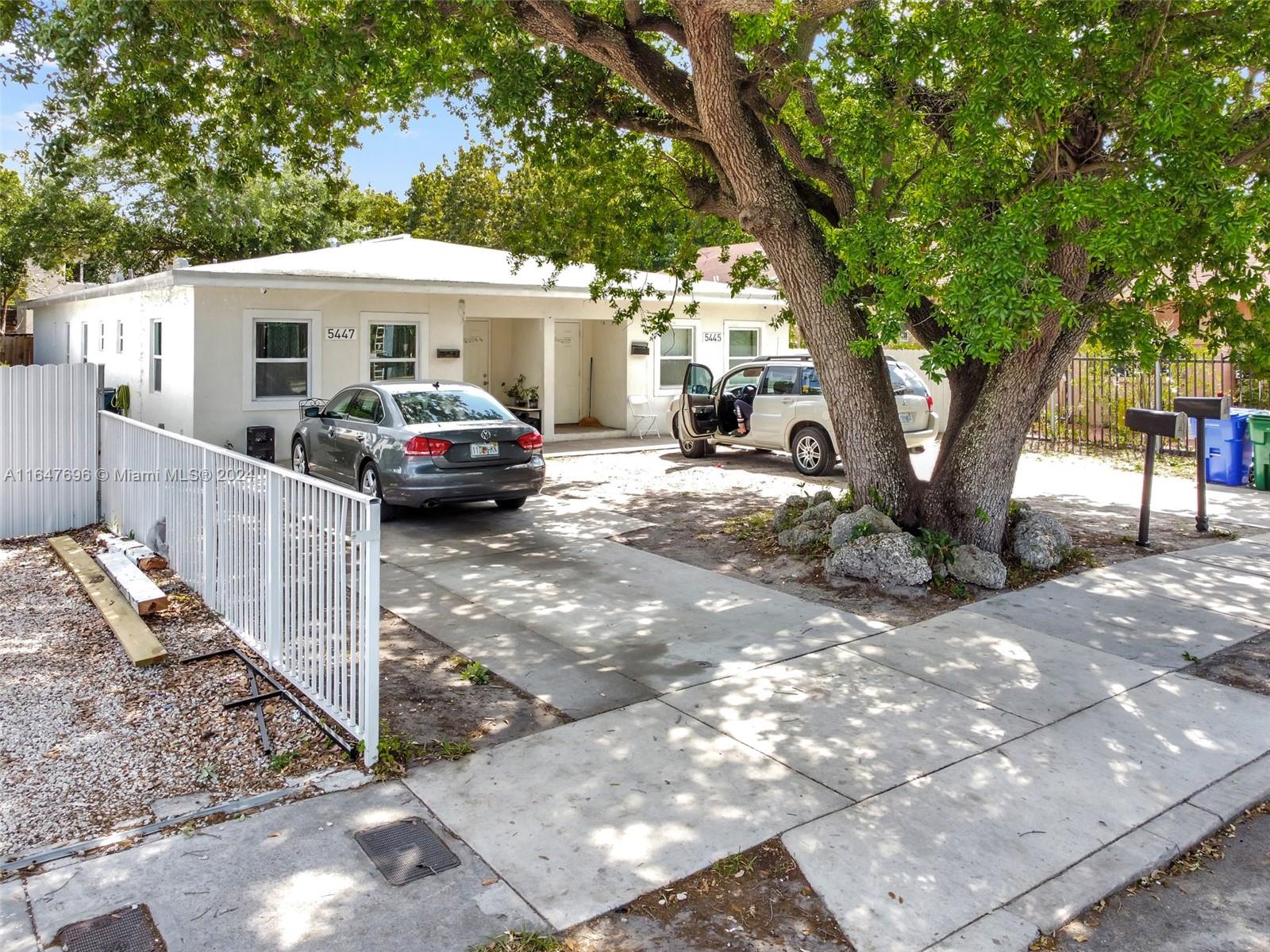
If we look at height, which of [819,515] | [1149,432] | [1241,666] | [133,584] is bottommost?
[1241,666]

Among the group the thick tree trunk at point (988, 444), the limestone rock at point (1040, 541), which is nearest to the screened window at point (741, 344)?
the thick tree trunk at point (988, 444)

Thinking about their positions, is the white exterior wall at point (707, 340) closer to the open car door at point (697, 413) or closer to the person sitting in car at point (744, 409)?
the open car door at point (697, 413)

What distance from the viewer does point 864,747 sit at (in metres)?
5.14

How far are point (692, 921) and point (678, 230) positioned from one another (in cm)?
1034

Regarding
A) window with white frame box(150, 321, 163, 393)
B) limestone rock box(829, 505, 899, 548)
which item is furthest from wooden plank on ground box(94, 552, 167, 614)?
window with white frame box(150, 321, 163, 393)

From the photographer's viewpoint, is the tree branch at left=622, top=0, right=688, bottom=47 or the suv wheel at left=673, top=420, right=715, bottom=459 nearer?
the tree branch at left=622, top=0, right=688, bottom=47

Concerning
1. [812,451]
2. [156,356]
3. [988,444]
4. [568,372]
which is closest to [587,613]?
[988,444]

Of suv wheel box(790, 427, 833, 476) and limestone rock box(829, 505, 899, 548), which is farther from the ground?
suv wheel box(790, 427, 833, 476)

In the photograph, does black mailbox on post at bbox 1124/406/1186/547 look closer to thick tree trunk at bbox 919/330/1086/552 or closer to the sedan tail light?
thick tree trunk at bbox 919/330/1086/552

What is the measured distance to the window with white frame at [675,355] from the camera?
63.8 ft

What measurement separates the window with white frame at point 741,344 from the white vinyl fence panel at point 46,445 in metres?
12.7

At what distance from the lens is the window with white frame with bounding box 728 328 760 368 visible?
20.3m

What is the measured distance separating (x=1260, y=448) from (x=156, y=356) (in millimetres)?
16647

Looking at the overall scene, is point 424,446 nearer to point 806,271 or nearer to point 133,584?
point 133,584
